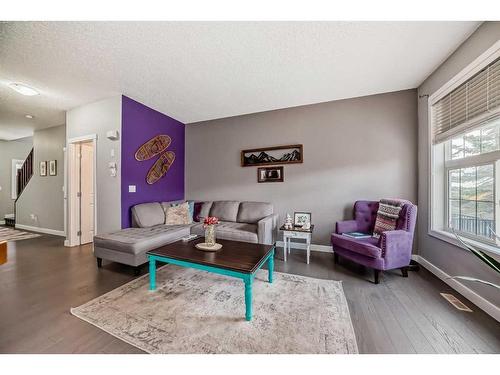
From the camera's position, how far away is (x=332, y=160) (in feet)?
10.7

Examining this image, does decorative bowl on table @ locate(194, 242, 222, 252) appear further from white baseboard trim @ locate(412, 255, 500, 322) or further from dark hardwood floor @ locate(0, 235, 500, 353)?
white baseboard trim @ locate(412, 255, 500, 322)

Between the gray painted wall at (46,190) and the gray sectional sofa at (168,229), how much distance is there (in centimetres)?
283

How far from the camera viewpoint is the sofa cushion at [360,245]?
2.14 metres

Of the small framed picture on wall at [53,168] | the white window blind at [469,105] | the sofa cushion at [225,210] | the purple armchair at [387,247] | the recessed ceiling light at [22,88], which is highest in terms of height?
the recessed ceiling light at [22,88]

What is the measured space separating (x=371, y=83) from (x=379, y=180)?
1.42 m

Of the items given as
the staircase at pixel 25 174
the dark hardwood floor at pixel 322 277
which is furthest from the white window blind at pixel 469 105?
the staircase at pixel 25 174

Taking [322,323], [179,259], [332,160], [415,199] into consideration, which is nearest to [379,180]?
[415,199]

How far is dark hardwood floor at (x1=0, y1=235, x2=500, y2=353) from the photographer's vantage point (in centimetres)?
129

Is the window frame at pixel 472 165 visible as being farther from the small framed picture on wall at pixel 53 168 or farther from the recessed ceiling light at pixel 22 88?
the small framed picture on wall at pixel 53 168

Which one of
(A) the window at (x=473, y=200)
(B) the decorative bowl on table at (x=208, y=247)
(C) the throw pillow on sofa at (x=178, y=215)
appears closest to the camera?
(A) the window at (x=473, y=200)

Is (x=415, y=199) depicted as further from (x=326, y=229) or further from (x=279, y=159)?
(x=279, y=159)

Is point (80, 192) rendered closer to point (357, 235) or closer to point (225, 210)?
point (225, 210)

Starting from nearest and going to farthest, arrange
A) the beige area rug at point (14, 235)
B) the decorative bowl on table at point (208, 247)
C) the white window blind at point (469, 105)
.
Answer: the white window blind at point (469, 105) < the decorative bowl on table at point (208, 247) < the beige area rug at point (14, 235)

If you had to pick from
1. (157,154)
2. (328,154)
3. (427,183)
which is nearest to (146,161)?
(157,154)
